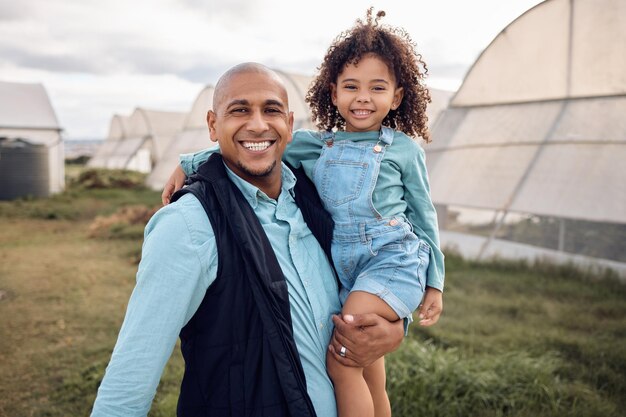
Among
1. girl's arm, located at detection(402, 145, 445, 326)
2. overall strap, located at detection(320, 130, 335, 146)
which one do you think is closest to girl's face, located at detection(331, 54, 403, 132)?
overall strap, located at detection(320, 130, 335, 146)

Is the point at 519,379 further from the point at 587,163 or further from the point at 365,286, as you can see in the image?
the point at 587,163

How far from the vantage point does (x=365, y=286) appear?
2.08m

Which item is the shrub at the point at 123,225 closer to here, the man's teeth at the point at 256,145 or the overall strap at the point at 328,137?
the overall strap at the point at 328,137

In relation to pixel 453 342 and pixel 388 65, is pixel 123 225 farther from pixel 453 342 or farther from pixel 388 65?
pixel 388 65

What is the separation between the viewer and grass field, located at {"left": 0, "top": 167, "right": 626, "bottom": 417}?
394cm

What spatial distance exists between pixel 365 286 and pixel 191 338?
28.0 inches

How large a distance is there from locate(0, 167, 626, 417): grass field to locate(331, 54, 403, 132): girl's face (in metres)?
2.23

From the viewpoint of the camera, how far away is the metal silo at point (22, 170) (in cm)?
1775

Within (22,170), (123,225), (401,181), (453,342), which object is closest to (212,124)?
(401,181)

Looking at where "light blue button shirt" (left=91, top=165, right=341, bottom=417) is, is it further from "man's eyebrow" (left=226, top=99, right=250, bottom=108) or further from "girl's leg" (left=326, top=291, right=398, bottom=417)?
"girl's leg" (left=326, top=291, right=398, bottom=417)

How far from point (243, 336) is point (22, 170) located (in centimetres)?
1893

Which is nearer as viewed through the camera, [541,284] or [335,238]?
[335,238]

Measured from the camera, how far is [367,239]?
2.23 m

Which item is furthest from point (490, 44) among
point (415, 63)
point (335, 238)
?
point (335, 238)
